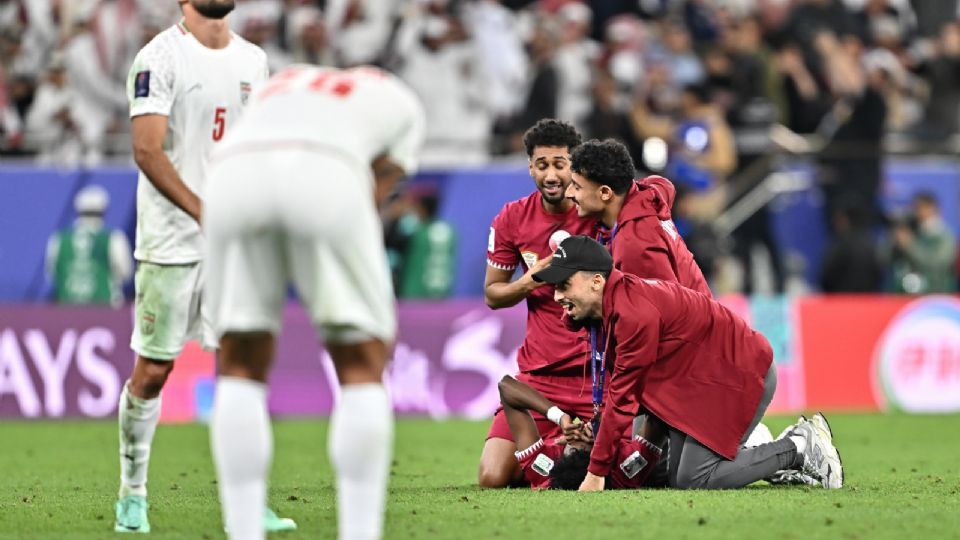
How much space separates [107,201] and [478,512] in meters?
11.2

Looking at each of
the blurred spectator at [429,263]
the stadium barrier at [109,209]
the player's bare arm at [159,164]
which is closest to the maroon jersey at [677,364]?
the player's bare arm at [159,164]

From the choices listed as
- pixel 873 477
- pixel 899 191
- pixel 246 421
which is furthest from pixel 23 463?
pixel 899 191

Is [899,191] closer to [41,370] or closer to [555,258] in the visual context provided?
[41,370]

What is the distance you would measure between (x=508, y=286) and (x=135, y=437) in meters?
2.76

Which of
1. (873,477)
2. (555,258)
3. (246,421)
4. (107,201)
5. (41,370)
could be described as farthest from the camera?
(107,201)

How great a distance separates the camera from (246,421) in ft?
18.4

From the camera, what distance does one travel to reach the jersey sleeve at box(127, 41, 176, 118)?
7648mm

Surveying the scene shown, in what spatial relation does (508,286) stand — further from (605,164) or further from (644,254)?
(605,164)

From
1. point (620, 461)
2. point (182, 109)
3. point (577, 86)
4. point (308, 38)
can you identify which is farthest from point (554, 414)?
point (577, 86)

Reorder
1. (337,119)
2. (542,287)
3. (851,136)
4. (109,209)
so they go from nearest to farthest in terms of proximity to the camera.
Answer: (337,119)
(542,287)
(109,209)
(851,136)

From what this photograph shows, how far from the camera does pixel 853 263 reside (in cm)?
1853

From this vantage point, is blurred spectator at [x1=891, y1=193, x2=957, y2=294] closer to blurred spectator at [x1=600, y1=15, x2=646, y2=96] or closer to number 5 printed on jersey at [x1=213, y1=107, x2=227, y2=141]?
blurred spectator at [x1=600, y1=15, x2=646, y2=96]

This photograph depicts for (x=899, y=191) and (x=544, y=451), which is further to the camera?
(x=899, y=191)

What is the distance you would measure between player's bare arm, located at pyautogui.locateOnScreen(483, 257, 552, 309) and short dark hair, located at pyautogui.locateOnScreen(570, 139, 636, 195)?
0.54 m
